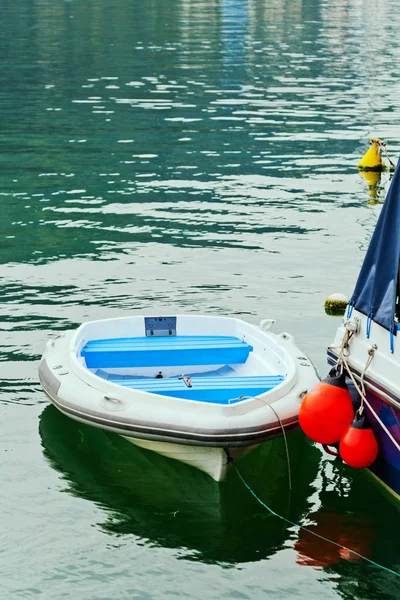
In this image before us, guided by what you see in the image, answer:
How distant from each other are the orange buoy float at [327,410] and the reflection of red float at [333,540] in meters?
0.70

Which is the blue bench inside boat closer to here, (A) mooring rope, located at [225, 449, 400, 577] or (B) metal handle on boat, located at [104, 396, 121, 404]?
(B) metal handle on boat, located at [104, 396, 121, 404]

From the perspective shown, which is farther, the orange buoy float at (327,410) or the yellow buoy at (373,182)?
the yellow buoy at (373,182)

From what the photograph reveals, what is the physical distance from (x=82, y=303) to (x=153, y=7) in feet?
211

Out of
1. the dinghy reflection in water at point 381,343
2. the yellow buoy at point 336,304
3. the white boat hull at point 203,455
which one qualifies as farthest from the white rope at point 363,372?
the yellow buoy at point 336,304

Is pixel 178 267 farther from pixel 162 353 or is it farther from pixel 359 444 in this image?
pixel 359 444

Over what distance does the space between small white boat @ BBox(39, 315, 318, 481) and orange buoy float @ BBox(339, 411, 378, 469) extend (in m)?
0.56

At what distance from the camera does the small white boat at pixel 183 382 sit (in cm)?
898

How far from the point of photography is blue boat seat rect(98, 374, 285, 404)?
9.82 metres

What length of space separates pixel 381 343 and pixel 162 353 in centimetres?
276

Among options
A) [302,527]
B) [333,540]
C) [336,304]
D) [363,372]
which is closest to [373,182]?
[336,304]

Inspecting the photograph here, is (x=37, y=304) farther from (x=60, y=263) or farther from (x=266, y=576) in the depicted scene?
(x=266, y=576)

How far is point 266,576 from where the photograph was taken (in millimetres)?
8211

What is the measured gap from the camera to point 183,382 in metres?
10.1

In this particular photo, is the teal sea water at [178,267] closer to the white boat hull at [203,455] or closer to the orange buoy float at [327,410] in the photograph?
the white boat hull at [203,455]
